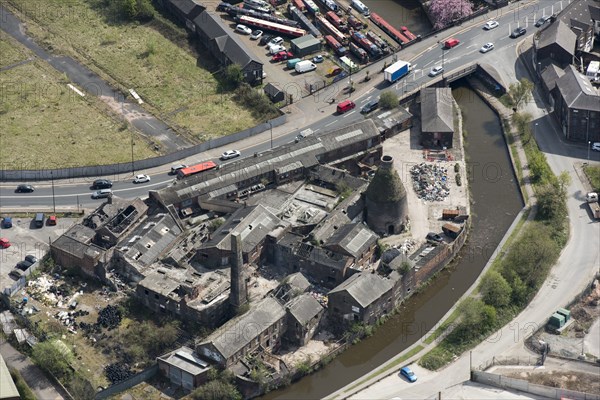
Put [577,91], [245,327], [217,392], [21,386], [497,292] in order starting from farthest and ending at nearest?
1. [577,91]
2. [497,292]
3. [245,327]
4. [21,386]
5. [217,392]

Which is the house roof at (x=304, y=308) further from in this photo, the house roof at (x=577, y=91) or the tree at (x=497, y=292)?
the house roof at (x=577, y=91)

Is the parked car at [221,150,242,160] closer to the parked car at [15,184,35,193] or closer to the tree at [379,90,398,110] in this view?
the tree at [379,90,398,110]

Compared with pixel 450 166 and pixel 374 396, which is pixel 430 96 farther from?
pixel 374 396

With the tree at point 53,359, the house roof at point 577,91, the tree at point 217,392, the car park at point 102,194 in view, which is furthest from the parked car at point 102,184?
the house roof at point 577,91

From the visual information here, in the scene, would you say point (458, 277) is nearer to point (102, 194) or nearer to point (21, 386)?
point (102, 194)

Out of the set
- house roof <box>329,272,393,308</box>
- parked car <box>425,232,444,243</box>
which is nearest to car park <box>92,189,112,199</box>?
house roof <box>329,272,393,308</box>

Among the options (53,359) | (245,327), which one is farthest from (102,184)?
(245,327)
